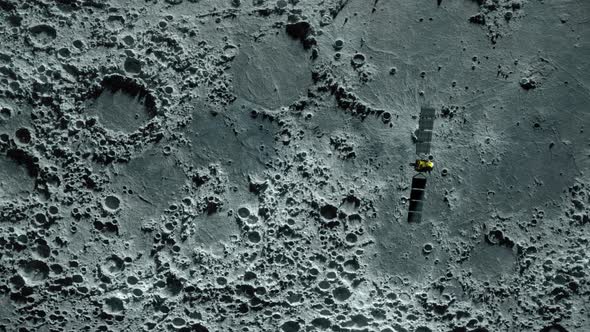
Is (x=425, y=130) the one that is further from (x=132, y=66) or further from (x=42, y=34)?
(x=42, y=34)

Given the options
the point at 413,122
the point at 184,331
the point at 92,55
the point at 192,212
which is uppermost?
the point at 92,55

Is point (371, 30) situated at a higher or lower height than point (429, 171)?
higher

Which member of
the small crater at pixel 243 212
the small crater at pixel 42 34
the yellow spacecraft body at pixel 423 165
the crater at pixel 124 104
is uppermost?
the small crater at pixel 42 34

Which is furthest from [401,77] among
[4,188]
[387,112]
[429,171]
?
[4,188]

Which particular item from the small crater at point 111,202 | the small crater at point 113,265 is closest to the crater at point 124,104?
the small crater at point 111,202

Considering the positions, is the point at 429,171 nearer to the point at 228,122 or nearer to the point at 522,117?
the point at 522,117

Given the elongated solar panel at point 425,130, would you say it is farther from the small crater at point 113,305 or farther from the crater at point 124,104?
the small crater at point 113,305
